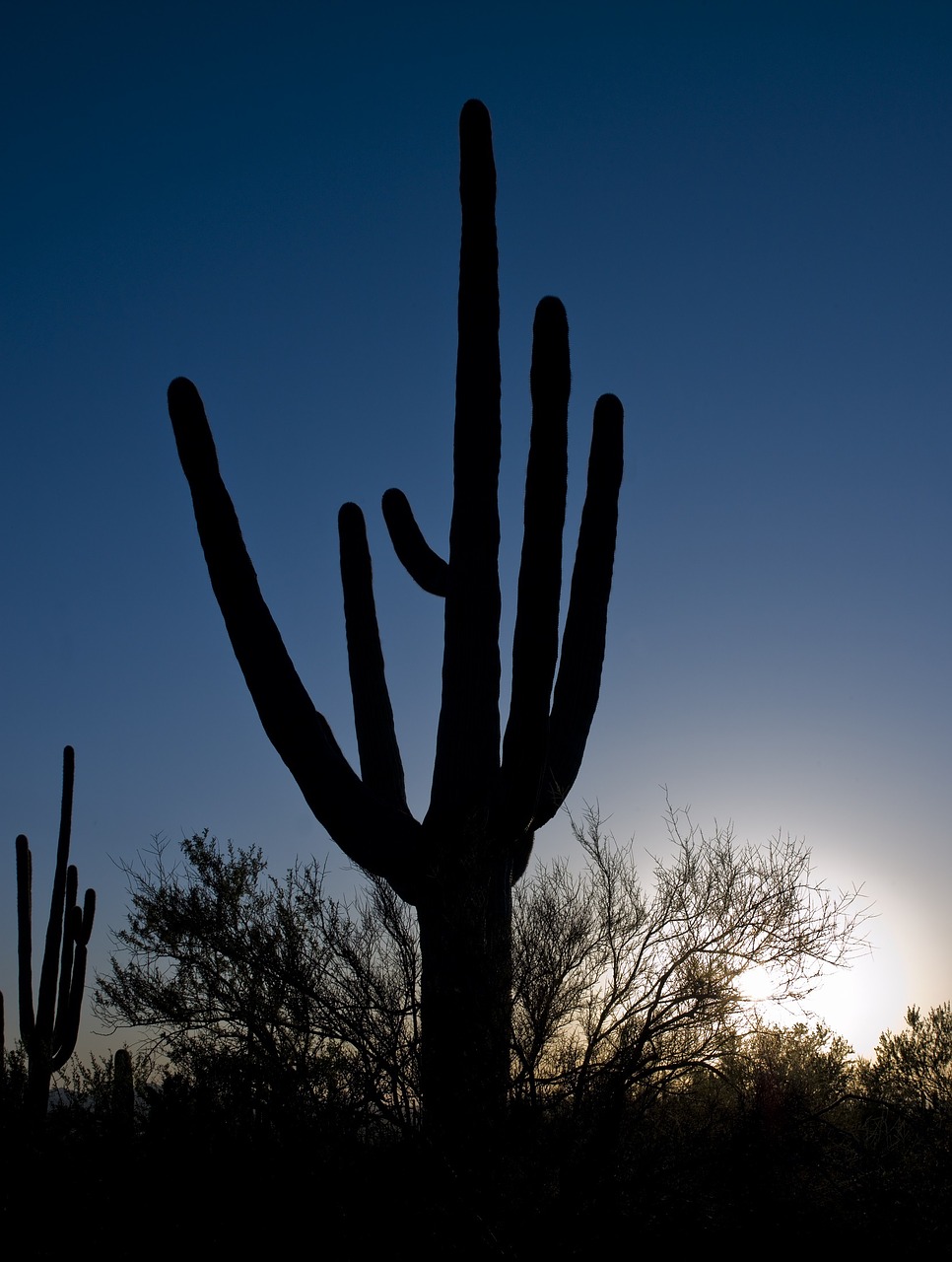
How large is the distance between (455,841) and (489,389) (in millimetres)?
3618

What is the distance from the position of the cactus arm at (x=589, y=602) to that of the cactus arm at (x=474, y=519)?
3.92ft

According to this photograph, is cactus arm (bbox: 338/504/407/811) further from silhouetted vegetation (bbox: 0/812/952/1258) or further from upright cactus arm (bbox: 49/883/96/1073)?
upright cactus arm (bbox: 49/883/96/1073)

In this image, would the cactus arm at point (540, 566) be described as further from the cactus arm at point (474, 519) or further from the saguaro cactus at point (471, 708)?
the cactus arm at point (474, 519)

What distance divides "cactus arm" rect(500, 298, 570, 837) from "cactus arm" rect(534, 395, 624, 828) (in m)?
1.36

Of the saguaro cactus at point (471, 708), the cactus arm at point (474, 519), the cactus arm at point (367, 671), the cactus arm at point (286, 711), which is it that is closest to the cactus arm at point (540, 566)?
the saguaro cactus at point (471, 708)

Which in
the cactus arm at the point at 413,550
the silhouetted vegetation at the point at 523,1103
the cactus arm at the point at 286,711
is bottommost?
the silhouetted vegetation at the point at 523,1103

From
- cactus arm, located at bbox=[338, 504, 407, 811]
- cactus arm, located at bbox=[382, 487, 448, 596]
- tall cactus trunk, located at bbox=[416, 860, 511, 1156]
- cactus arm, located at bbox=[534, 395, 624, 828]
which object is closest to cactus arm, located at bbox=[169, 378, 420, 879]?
tall cactus trunk, located at bbox=[416, 860, 511, 1156]

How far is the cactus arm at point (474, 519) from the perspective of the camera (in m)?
8.09

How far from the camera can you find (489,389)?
27.1 ft

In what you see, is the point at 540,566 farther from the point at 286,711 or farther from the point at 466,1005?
the point at 466,1005

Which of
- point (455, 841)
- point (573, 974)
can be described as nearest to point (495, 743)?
point (455, 841)

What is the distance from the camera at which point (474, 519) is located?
821 centimetres

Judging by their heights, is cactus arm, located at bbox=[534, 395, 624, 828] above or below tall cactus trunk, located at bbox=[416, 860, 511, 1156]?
above

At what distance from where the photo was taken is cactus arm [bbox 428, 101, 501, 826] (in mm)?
8094
